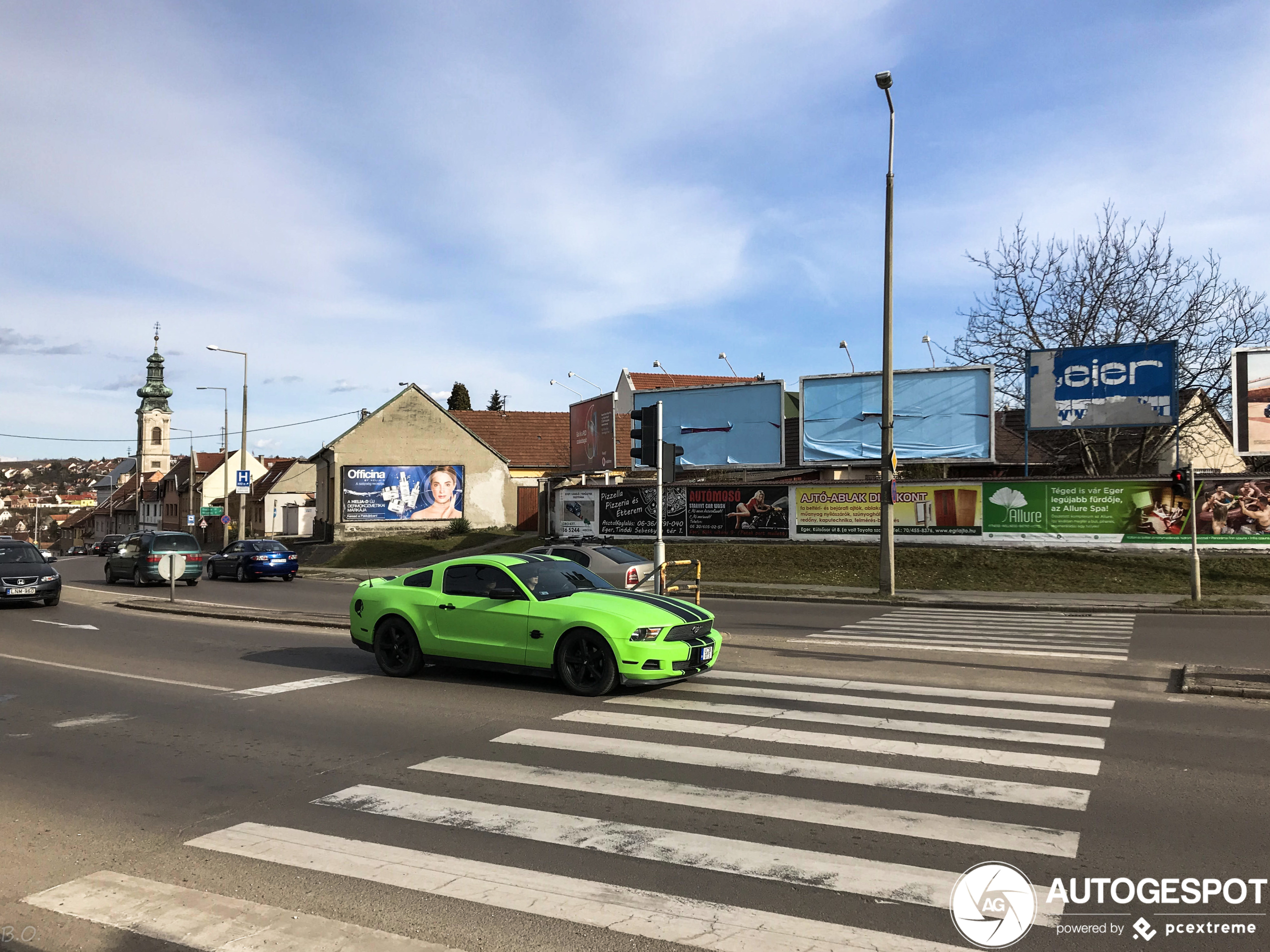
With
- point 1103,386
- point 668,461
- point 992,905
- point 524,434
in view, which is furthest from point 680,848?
point 524,434

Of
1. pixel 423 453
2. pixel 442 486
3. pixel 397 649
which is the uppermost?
pixel 423 453

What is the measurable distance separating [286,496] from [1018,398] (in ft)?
181

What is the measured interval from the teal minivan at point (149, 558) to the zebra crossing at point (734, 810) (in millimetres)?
23736

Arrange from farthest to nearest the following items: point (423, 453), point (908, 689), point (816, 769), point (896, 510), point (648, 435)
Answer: point (423, 453)
point (896, 510)
point (648, 435)
point (908, 689)
point (816, 769)

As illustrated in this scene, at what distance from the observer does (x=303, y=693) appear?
10469 millimetres

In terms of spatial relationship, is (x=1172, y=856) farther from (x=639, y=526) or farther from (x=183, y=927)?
(x=639, y=526)

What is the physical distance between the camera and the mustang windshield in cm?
1059

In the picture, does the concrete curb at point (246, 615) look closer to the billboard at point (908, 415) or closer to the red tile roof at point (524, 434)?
the billboard at point (908, 415)

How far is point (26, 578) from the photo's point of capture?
69.8ft

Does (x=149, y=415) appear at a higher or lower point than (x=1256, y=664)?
higher

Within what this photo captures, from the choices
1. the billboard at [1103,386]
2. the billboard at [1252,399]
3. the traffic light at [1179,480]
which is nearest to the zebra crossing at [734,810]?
the traffic light at [1179,480]

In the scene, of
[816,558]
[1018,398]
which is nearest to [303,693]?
[816,558]

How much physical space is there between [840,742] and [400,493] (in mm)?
44545

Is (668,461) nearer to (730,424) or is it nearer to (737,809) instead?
(737,809)
